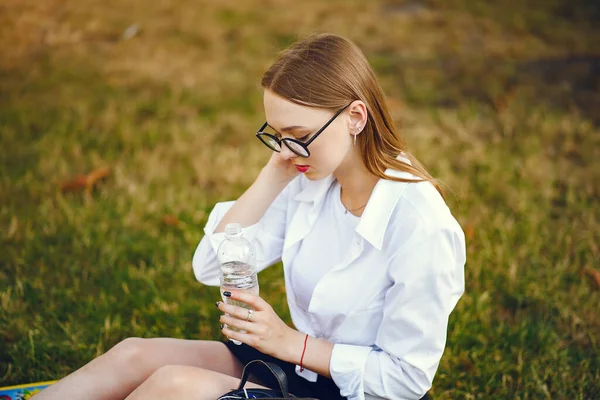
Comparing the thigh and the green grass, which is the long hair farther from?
the green grass

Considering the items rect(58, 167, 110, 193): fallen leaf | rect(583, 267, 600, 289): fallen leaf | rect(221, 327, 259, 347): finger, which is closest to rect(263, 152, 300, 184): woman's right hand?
rect(221, 327, 259, 347): finger

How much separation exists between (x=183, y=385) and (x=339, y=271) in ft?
2.45

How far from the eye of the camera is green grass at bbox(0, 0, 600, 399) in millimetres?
3865

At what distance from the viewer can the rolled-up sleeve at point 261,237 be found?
3041mm

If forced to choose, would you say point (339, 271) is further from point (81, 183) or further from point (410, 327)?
point (81, 183)

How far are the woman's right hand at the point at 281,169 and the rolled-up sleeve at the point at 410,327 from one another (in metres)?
0.69

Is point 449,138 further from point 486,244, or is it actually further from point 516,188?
point 486,244

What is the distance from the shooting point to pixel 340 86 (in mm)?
2506

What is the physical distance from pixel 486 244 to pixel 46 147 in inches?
151

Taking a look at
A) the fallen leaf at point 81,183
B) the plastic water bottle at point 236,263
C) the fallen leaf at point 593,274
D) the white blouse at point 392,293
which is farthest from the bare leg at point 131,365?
the fallen leaf at point 81,183

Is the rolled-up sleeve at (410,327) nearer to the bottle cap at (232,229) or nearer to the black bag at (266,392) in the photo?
the black bag at (266,392)

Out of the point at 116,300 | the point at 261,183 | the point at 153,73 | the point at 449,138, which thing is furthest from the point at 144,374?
the point at 153,73

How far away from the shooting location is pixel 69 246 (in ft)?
15.1

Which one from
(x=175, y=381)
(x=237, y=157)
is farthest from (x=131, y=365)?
(x=237, y=157)
